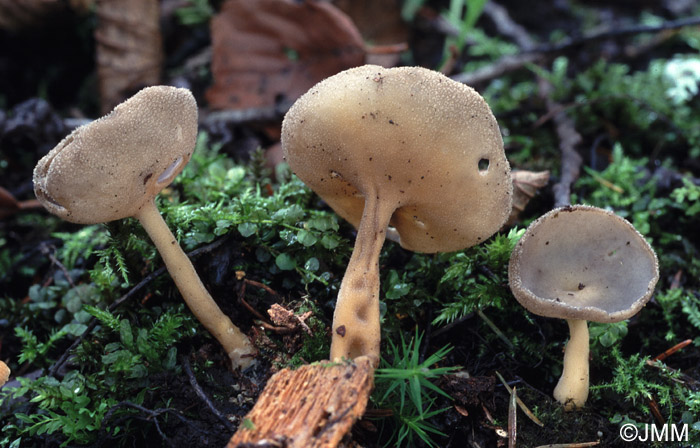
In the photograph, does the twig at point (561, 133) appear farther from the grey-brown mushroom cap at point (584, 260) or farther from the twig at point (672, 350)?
the twig at point (672, 350)

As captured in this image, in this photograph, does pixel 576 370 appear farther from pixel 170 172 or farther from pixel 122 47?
pixel 122 47

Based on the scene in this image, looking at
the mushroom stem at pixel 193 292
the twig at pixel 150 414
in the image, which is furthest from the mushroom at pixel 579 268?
the twig at pixel 150 414

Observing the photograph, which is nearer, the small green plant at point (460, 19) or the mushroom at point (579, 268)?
the mushroom at point (579, 268)

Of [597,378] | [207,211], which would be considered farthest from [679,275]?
[207,211]

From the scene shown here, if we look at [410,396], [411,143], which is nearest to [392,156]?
[411,143]

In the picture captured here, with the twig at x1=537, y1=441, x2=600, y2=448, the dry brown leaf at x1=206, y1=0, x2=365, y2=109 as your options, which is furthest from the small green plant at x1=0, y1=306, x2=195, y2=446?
the dry brown leaf at x1=206, y1=0, x2=365, y2=109

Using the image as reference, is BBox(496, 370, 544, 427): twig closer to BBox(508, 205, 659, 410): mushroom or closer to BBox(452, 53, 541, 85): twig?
BBox(508, 205, 659, 410): mushroom
